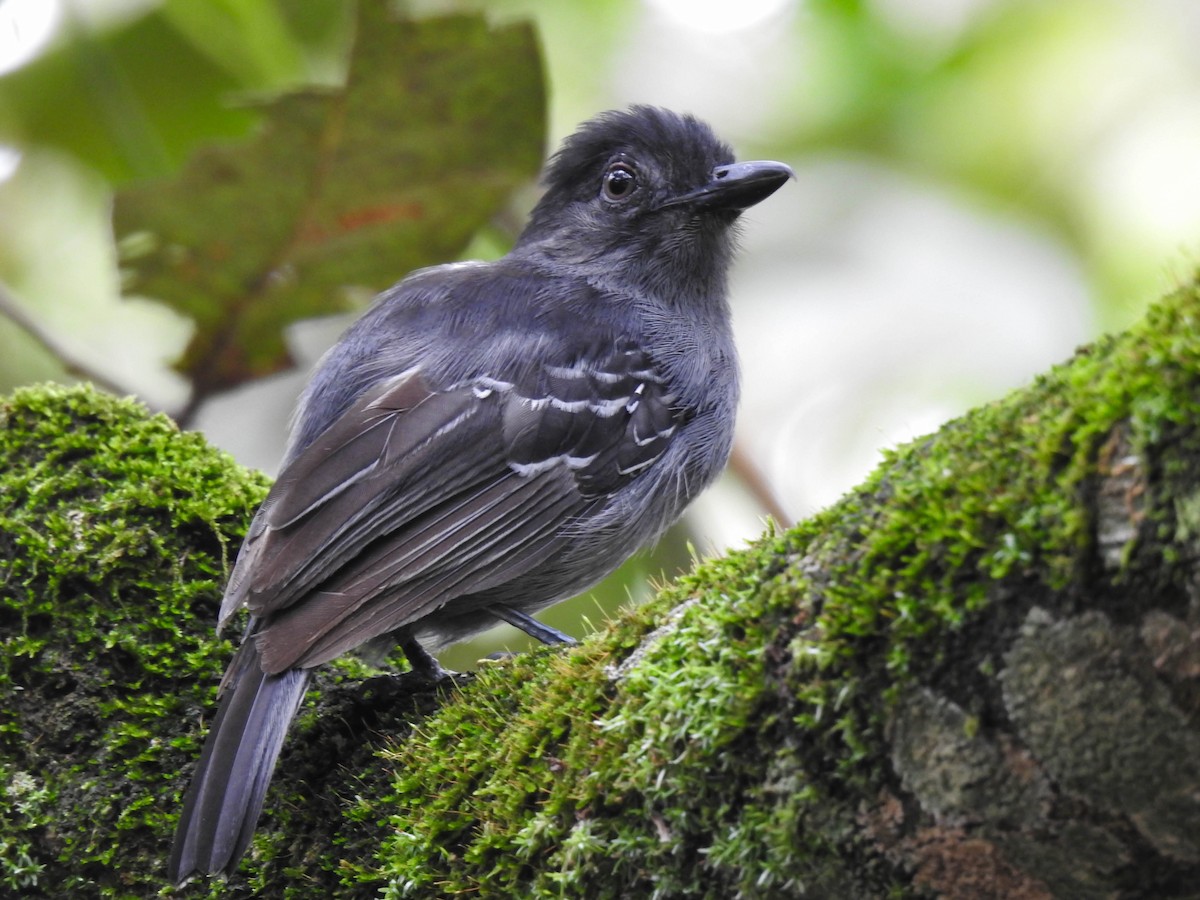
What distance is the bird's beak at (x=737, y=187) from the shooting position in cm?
423

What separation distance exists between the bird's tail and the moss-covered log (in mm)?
145

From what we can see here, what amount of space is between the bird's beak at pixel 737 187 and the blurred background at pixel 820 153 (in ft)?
3.76

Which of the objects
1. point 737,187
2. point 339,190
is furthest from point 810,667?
point 339,190

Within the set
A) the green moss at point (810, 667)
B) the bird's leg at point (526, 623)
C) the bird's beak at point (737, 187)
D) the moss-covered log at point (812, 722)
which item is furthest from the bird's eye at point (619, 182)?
the green moss at point (810, 667)

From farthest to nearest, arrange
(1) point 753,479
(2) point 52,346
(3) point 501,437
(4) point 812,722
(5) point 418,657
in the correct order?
(1) point 753,479 → (2) point 52,346 → (3) point 501,437 → (5) point 418,657 → (4) point 812,722

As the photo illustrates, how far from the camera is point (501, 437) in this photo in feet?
11.8

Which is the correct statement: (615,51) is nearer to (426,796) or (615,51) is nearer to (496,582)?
(496,582)

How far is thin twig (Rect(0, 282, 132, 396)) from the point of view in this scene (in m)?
4.16

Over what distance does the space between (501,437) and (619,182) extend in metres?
1.50

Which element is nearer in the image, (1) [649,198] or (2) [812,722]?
(2) [812,722]

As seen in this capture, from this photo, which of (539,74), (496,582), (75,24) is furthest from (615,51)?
(496,582)

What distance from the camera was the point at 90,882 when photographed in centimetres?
250

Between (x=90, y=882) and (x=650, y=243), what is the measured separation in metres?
2.96

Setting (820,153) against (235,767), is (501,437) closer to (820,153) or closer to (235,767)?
(235,767)
